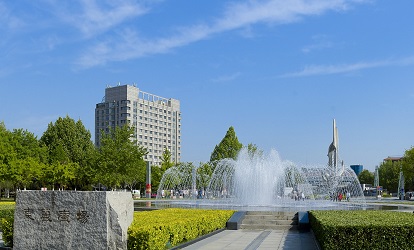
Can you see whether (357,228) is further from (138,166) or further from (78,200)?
(138,166)

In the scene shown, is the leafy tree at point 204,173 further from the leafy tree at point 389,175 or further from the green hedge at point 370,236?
the green hedge at point 370,236

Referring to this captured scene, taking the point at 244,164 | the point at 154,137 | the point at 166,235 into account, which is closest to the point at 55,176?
the point at 244,164

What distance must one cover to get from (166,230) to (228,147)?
4701 centimetres

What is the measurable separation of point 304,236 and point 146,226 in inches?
283

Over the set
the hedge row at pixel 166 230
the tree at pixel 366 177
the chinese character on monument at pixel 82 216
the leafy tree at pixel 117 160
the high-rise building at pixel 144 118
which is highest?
the high-rise building at pixel 144 118

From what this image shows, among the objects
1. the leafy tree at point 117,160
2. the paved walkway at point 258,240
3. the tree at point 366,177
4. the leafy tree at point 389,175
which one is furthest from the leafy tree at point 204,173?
the tree at point 366,177

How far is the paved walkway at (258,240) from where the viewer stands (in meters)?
13.2

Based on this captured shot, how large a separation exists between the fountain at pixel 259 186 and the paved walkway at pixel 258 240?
652 centimetres

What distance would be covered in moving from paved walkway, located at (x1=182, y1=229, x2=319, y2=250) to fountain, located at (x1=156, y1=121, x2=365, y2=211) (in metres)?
6.52

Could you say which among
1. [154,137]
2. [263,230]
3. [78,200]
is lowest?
[263,230]

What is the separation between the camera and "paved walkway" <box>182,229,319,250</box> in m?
13.2

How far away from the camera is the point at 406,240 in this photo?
1044cm

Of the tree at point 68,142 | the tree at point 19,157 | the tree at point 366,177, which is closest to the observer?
the tree at point 19,157

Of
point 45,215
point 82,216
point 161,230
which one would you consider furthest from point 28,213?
point 161,230
